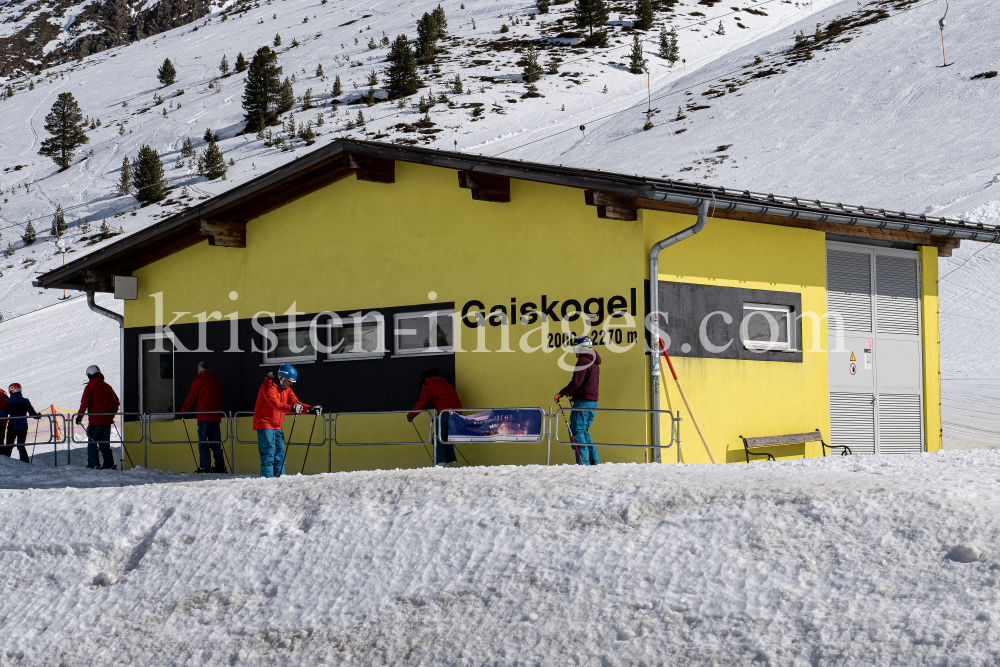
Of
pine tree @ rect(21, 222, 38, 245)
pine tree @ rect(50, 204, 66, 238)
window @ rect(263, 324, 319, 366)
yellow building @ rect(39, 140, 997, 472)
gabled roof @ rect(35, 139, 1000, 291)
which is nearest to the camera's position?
gabled roof @ rect(35, 139, 1000, 291)

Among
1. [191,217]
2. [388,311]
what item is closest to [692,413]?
[388,311]

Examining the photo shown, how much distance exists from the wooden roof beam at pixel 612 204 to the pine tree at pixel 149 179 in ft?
157

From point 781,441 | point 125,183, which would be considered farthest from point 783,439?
point 125,183

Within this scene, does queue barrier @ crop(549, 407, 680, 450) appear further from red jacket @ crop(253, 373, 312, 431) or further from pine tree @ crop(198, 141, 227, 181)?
pine tree @ crop(198, 141, 227, 181)

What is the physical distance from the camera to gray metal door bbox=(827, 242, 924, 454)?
13273mm

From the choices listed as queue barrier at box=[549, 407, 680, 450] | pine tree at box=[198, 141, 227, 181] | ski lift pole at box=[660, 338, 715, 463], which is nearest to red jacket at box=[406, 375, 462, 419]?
queue barrier at box=[549, 407, 680, 450]

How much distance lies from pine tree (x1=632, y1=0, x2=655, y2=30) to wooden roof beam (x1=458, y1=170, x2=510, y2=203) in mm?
65785

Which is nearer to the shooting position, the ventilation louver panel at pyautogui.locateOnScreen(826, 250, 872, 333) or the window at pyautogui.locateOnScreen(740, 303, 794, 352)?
the window at pyautogui.locateOnScreen(740, 303, 794, 352)

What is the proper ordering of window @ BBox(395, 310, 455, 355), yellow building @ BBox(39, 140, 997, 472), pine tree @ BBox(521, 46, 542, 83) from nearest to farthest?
yellow building @ BBox(39, 140, 997, 472)
window @ BBox(395, 310, 455, 355)
pine tree @ BBox(521, 46, 542, 83)

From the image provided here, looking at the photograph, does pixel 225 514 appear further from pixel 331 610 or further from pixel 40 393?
pixel 40 393

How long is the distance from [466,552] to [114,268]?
11.1 m

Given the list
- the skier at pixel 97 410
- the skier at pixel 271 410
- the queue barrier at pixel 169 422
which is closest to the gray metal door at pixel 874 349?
the skier at pixel 271 410

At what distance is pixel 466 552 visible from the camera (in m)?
7.21

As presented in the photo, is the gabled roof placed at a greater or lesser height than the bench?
greater
